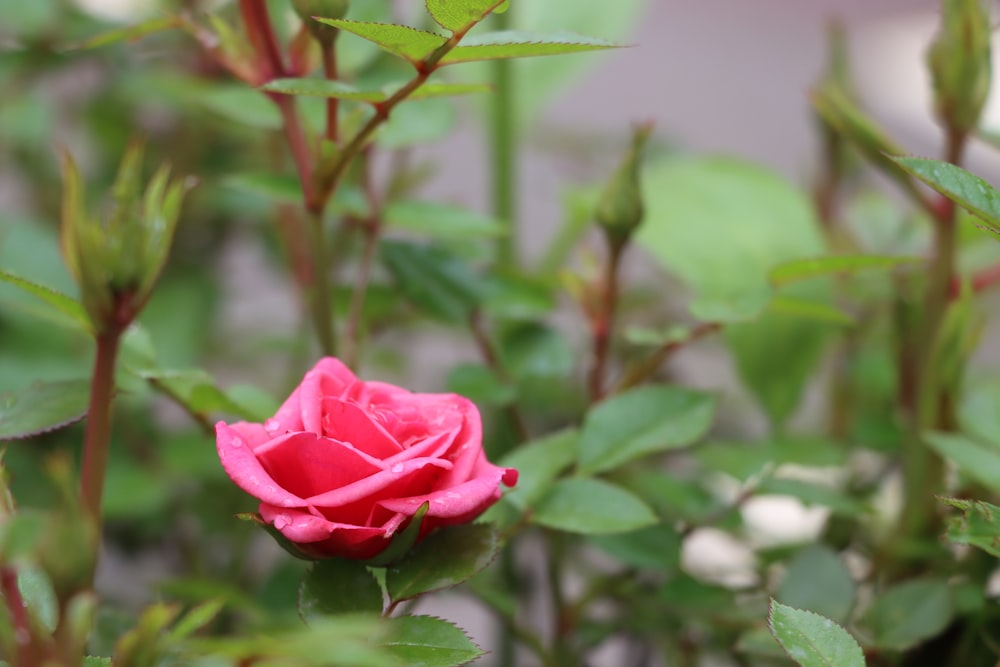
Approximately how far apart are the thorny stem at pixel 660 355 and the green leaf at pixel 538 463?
0.04 meters

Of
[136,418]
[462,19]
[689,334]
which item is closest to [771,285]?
[689,334]

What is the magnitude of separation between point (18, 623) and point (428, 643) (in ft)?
0.23

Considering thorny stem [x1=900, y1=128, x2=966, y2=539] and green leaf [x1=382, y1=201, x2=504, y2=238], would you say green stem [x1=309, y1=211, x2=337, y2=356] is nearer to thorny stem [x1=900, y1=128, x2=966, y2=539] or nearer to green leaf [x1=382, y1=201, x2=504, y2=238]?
green leaf [x1=382, y1=201, x2=504, y2=238]

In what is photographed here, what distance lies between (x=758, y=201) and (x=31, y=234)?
1.05 feet

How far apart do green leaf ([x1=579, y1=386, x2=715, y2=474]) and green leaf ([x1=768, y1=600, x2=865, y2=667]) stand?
77 mm

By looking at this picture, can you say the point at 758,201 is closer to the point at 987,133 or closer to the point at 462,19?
the point at 987,133

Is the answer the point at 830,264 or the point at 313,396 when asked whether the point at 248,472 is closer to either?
the point at 313,396

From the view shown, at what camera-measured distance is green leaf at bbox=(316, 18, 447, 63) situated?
181mm

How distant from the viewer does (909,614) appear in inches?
9.5

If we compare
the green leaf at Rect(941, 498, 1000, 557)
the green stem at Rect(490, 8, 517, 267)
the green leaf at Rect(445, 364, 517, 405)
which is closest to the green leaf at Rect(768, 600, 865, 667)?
the green leaf at Rect(941, 498, 1000, 557)

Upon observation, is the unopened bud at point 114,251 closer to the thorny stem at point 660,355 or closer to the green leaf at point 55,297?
the green leaf at point 55,297

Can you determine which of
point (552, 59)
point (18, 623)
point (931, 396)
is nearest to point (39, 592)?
point (18, 623)

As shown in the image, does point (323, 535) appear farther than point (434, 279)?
No

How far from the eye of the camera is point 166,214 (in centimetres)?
20
